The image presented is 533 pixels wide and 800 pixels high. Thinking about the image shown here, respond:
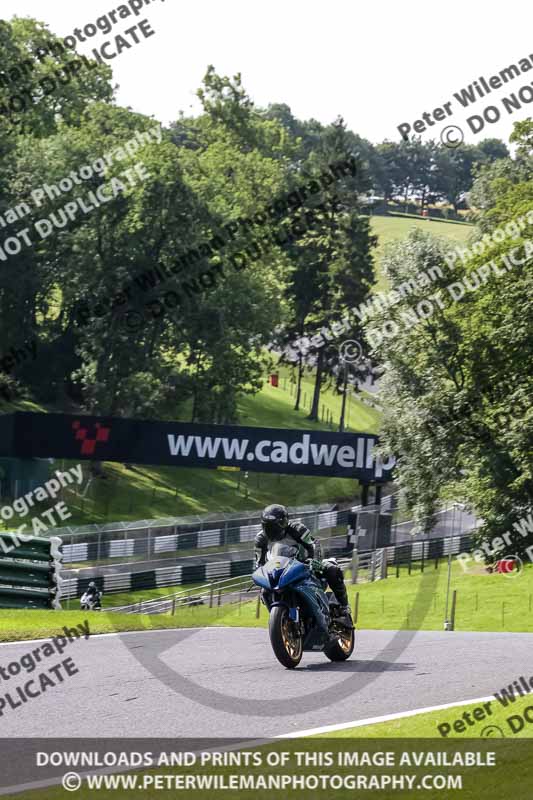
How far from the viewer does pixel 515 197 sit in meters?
42.3

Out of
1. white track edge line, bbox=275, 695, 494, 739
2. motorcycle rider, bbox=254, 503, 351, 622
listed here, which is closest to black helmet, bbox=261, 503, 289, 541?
motorcycle rider, bbox=254, 503, 351, 622

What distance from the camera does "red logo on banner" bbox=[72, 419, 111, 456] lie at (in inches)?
1837

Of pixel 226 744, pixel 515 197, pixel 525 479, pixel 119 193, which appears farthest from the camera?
pixel 119 193

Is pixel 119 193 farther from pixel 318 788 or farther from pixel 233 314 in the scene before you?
pixel 318 788

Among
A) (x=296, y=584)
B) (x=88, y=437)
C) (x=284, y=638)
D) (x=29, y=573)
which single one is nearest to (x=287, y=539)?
(x=296, y=584)

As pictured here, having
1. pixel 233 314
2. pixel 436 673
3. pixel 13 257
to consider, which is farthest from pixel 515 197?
pixel 436 673

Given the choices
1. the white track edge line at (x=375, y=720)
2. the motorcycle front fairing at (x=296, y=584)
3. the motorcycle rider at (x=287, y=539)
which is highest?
the motorcycle rider at (x=287, y=539)

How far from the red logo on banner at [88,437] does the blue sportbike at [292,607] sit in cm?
3553

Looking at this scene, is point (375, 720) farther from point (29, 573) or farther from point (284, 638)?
point (29, 573)

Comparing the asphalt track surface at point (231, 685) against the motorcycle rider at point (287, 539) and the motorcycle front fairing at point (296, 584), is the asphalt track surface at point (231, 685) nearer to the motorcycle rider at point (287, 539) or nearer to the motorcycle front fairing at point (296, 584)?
the motorcycle front fairing at point (296, 584)

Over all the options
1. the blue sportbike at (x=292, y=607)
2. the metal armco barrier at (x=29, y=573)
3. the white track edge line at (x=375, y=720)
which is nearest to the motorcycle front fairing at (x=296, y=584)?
the blue sportbike at (x=292, y=607)

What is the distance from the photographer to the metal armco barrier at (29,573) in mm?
18250

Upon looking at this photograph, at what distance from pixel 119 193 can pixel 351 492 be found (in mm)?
21259

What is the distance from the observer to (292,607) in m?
11.4
